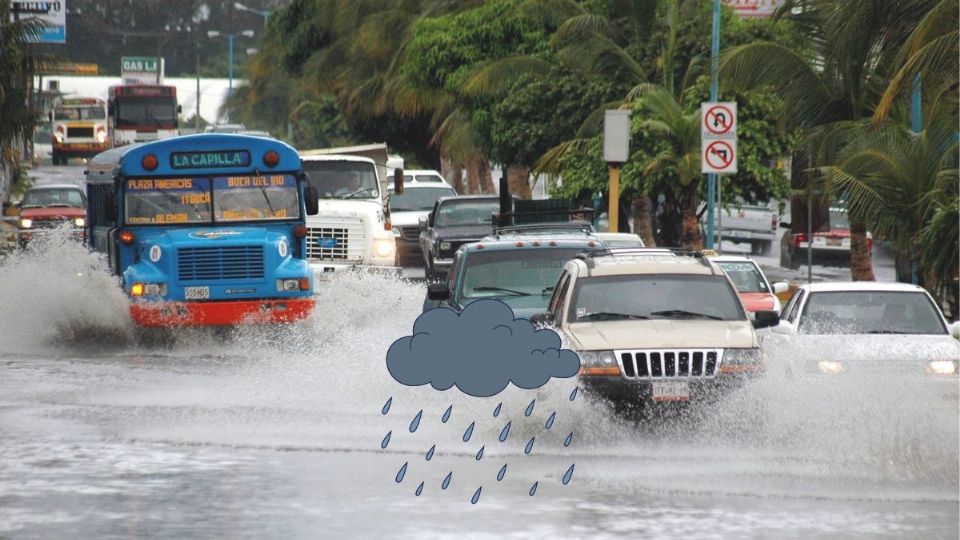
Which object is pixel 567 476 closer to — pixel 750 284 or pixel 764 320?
pixel 764 320

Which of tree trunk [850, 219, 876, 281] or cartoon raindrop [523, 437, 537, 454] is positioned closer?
cartoon raindrop [523, 437, 537, 454]

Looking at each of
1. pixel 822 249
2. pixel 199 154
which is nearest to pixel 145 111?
pixel 822 249

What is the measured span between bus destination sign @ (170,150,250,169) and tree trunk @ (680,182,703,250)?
43.1ft

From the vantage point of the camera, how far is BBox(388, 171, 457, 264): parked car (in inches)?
1594

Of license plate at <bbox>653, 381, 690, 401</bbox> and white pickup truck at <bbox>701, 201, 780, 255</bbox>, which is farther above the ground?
license plate at <bbox>653, 381, 690, 401</bbox>

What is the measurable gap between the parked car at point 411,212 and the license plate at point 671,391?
996 inches

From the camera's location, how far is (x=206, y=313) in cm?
2191

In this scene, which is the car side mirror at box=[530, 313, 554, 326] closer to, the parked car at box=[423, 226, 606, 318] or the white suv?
the white suv

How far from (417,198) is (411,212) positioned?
5.39 ft

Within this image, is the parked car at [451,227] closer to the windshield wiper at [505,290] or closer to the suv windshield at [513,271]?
the suv windshield at [513,271]

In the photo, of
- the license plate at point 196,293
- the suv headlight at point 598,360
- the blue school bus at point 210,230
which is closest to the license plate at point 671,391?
the suv headlight at point 598,360

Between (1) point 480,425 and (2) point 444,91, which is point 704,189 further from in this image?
(1) point 480,425

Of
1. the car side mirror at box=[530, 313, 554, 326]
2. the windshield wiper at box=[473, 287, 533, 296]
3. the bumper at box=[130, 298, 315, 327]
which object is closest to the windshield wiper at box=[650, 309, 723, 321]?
the car side mirror at box=[530, 313, 554, 326]

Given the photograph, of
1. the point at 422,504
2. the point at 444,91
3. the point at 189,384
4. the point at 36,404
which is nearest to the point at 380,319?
the point at 189,384
